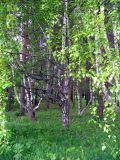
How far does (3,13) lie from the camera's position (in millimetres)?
12664

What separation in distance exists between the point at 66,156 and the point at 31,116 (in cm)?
1340

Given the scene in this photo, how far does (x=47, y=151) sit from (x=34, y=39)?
36.8ft

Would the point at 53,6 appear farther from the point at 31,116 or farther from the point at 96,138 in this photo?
the point at 31,116

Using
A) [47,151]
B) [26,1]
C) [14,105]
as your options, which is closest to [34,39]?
[26,1]

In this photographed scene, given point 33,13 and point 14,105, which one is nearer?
point 33,13

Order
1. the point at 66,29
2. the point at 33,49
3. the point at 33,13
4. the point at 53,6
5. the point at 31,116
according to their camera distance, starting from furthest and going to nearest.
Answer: the point at 31,116, the point at 33,49, the point at 66,29, the point at 33,13, the point at 53,6

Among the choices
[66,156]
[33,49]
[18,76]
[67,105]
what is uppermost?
[33,49]

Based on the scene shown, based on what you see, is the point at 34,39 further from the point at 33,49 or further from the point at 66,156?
the point at 66,156

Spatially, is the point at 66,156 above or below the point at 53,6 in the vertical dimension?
below

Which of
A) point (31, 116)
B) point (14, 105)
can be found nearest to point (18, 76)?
point (31, 116)

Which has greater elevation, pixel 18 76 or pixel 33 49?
pixel 33 49

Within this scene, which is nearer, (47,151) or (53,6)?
(47,151)

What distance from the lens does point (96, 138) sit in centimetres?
1345

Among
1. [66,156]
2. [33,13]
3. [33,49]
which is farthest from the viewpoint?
[33,49]
